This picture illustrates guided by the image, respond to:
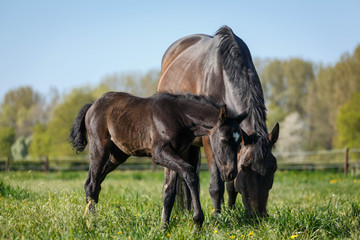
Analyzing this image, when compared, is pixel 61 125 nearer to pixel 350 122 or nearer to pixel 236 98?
pixel 350 122

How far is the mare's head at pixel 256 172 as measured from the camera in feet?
13.9

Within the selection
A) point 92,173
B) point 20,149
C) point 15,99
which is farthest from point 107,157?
point 15,99

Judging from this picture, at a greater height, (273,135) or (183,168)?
(273,135)

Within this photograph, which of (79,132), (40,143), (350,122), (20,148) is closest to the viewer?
(79,132)

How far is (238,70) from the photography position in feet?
16.2

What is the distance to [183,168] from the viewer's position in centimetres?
390

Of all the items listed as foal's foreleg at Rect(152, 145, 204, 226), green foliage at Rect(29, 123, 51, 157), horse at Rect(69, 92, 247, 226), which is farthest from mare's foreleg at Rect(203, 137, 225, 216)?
green foliage at Rect(29, 123, 51, 157)

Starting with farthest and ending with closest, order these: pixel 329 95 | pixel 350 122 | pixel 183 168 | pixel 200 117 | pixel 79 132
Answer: pixel 329 95 < pixel 350 122 < pixel 79 132 < pixel 200 117 < pixel 183 168

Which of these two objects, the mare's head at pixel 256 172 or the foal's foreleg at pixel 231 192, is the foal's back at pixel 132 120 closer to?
the mare's head at pixel 256 172

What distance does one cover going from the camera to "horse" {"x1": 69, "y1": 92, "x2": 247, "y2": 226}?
152 inches

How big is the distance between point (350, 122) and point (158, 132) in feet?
102

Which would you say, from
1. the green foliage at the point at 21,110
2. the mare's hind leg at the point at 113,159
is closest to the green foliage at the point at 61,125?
the green foliage at the point at 21,110

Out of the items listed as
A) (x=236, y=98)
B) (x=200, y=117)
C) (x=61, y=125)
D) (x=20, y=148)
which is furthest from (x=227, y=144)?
(x=20, y=148)

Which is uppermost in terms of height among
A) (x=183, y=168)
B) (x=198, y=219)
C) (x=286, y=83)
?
(x=183, y=168)
